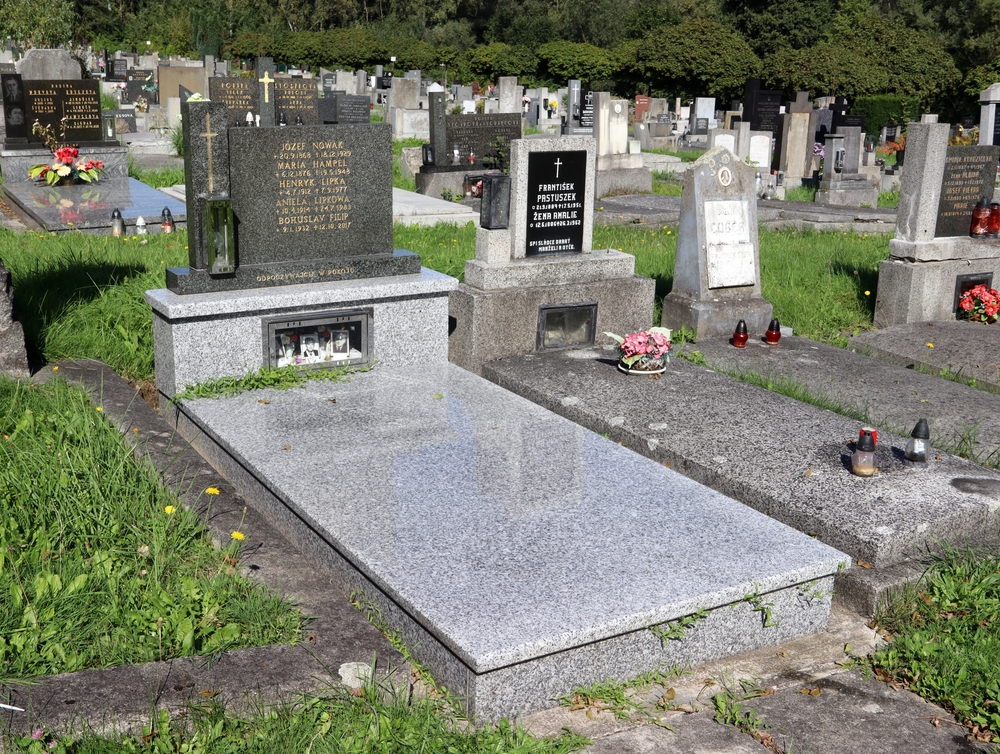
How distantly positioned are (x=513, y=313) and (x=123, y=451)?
10.1ft

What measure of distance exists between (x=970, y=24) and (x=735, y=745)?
138 ft

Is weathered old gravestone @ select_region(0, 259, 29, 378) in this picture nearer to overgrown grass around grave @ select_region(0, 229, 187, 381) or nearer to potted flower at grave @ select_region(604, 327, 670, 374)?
overgrown grass around grave @ select_region(0, 229, 187, 381)

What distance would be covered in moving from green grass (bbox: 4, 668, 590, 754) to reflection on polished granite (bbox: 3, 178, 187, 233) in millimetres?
8263

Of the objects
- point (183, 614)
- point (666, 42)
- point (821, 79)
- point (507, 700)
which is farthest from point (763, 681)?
point (666, 42)

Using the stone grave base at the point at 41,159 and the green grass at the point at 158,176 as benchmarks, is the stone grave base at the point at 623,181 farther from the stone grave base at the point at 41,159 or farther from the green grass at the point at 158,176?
the stone grave base at the point at 41,159

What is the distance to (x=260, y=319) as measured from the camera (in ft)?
20.3

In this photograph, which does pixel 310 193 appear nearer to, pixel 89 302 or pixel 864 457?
pixel 89 302

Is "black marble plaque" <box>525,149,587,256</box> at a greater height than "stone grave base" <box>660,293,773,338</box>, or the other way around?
"black marble plaque" <box>525,149,587,256</box>

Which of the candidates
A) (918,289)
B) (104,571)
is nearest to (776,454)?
(104,571)

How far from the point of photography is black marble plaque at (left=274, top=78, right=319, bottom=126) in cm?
1747

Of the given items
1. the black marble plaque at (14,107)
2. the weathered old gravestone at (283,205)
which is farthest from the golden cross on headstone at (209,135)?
the black marble plaque at (14,107)

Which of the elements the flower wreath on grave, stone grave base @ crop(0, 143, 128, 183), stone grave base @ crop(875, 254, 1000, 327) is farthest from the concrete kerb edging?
stone grave base @ crop(0, 143, 128, 183)

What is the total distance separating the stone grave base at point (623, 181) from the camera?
16.6m

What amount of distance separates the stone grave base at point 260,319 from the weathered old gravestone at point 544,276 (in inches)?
17.9
